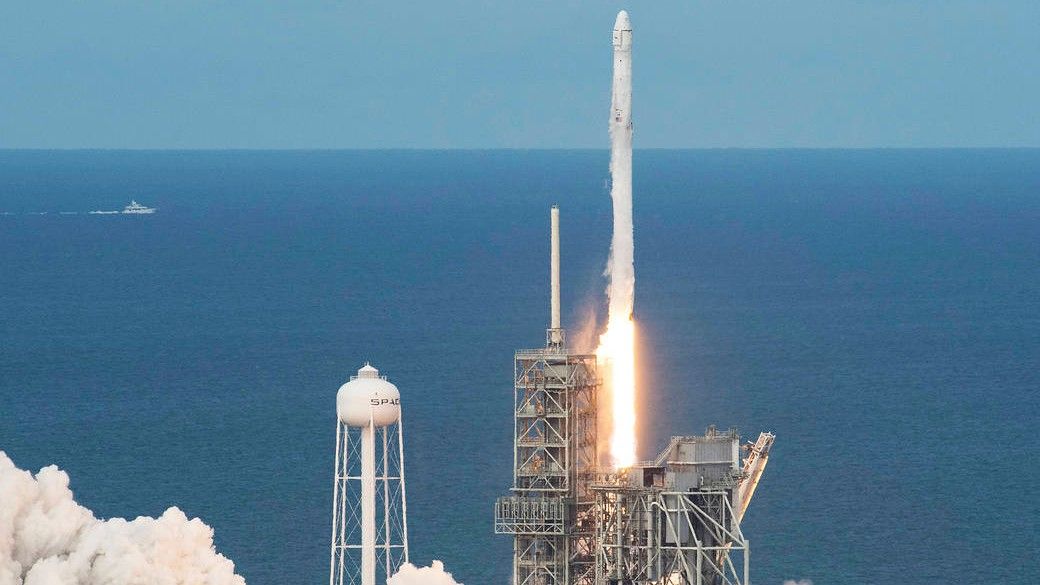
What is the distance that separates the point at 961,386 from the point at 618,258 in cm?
8182

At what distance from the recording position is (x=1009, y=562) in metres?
119

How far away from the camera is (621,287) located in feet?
300

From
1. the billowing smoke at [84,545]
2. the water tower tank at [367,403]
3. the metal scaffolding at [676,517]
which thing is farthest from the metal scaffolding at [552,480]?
the billowing smoke at [84,545]

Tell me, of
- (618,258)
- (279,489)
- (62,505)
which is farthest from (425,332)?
(62,505)

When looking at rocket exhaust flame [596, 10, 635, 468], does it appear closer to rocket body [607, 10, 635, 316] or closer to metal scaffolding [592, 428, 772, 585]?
rocket body [607, 10, 635, 316]

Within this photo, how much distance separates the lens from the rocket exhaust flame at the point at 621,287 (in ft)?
293

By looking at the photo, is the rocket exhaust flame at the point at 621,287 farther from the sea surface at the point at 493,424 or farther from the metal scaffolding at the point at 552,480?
the sea surface at the point at 493,424

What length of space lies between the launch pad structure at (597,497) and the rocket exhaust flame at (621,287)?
2.09 meters

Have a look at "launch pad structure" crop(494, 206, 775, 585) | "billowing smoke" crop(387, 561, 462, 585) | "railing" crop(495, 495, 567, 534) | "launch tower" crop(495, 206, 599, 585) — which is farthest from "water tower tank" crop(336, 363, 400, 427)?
"railing" crop(495, 495, 567, 534)

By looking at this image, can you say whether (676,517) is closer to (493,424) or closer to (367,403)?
(367,403)

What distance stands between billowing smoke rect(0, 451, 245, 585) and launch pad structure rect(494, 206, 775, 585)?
1251 centimetres

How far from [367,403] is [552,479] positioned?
996 centimetres

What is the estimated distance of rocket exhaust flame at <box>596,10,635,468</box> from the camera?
89250 millimetres

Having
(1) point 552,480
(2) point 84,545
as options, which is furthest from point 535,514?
(2) point 84,545
